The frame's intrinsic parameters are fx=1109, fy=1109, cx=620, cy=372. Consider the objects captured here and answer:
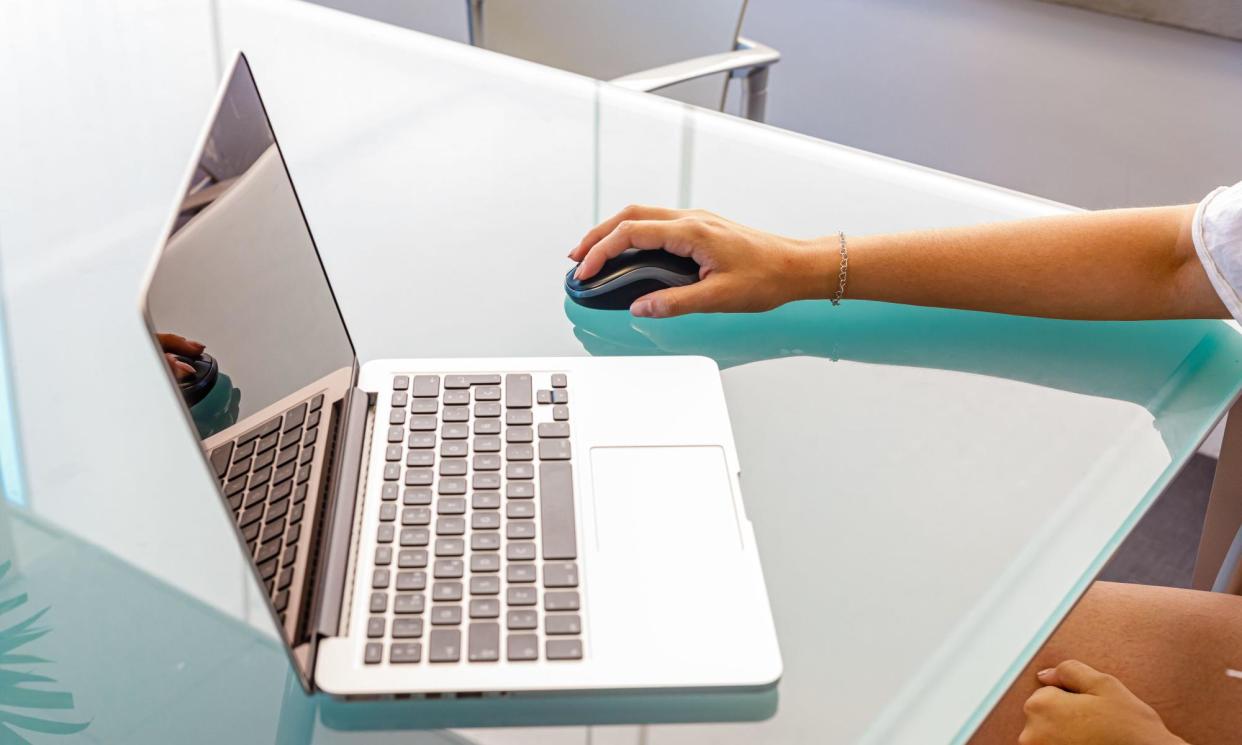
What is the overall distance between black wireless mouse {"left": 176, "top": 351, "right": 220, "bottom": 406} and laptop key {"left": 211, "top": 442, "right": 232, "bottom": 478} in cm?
3

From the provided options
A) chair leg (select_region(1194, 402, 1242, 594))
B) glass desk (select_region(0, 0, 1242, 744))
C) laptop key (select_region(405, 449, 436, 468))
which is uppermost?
laptop key (select_region(405, 449, 436, 468))

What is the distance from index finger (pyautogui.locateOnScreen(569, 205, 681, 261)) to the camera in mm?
962

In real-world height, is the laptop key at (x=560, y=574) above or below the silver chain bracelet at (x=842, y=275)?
below

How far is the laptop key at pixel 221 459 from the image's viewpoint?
563mm

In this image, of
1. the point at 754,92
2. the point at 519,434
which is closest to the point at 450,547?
the point at 519,434

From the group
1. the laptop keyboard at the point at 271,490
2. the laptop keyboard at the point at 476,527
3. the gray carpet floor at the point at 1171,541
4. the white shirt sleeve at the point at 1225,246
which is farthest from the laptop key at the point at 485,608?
the gray carpet floor at the point at 1171,541

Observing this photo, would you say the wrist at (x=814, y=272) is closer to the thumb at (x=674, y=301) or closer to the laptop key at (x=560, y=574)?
the thumb at (x=674, y=301)

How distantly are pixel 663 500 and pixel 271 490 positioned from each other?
0.83 feet

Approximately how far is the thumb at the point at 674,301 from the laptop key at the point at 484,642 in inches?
14.3

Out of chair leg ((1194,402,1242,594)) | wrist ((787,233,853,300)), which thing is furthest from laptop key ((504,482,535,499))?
chair leg ((1194,402,1242,594))

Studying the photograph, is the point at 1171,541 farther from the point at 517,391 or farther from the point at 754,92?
the point at 517,391

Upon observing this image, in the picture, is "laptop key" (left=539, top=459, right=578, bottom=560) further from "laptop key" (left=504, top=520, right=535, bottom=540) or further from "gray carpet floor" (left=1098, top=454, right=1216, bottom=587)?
"gray carpet floor" (left=1098, top=454, right=1216, bottom=587)

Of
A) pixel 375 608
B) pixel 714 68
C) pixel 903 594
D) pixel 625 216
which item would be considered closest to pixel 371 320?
pixel 625 216

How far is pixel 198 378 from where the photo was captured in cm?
56
